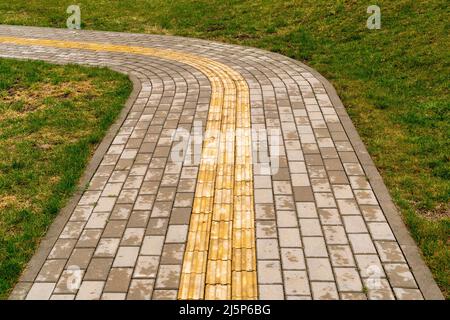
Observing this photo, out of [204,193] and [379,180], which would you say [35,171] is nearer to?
[204,193]

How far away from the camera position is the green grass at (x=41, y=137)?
17.4ft

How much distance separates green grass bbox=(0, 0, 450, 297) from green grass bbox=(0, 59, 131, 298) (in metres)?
4.08

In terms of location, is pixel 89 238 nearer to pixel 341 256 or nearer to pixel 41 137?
pixel 341 256

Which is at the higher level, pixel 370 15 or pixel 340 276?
pixel 370 15

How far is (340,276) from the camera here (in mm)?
4492

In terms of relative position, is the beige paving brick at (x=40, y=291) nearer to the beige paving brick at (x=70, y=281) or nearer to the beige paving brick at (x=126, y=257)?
the beige paving brick at (x=70, y=281)

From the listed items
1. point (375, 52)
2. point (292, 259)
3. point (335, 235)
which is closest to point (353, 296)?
point (292, 259)

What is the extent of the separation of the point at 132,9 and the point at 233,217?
12210 mm

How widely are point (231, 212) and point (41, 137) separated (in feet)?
11.9

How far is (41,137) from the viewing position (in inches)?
291

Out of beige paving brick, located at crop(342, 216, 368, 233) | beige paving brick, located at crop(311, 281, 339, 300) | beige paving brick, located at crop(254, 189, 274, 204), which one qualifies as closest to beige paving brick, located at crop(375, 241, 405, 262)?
beige paving brick, located at crop(342, 216, 368, 233)
